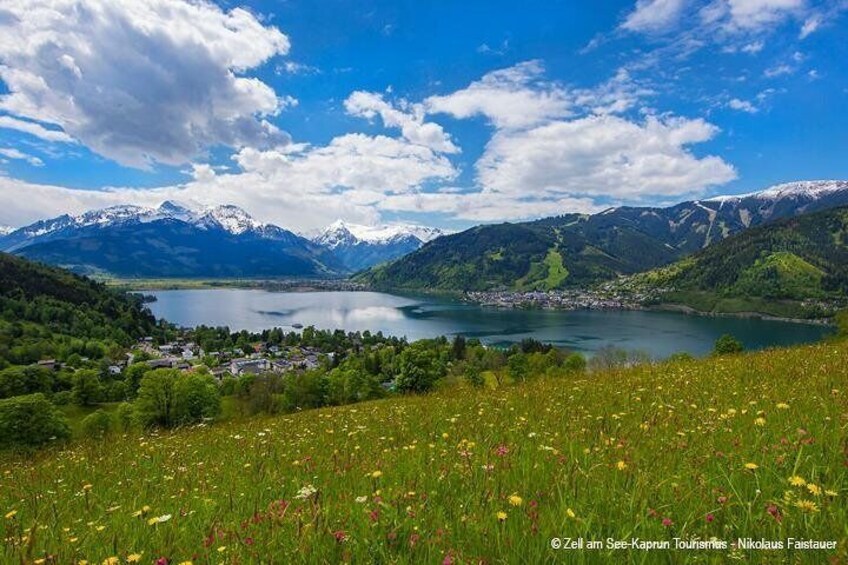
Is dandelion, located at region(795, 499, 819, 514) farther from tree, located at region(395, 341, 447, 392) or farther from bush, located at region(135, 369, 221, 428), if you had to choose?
bush, located at region(135, 369, 221, 428)

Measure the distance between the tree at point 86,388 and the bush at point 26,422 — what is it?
50608 millimetres

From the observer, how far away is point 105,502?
18.9ft

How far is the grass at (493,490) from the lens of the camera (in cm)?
304

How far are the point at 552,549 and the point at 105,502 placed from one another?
18.5 feet

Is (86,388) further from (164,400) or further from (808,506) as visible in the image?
(808,506)

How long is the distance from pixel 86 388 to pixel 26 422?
5390 cm

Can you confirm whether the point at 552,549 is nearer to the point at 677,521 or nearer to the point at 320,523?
the point at 677,521

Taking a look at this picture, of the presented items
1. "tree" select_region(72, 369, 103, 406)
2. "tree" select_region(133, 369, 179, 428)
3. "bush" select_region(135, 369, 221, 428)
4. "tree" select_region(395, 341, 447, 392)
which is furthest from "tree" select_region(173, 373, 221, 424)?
"tree" select_region(72, 369, 103, 406)

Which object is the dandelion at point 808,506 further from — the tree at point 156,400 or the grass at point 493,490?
the tree at point 156,400

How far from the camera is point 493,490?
163 inches

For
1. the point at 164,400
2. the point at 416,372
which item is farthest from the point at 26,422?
the point at 416,372

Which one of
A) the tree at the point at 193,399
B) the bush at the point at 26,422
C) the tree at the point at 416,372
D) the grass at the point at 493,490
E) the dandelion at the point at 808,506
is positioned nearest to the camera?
the dandelion at the point at 808,506

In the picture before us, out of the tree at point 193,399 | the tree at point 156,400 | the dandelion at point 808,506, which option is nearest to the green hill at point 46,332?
the tree at point 156,400

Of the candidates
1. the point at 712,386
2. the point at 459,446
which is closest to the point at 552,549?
the point at 459,446
